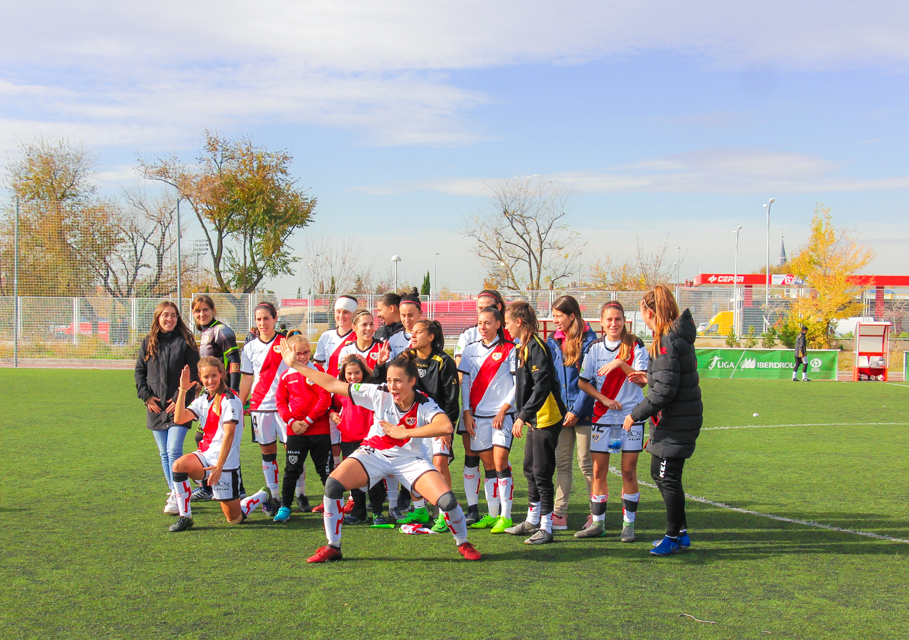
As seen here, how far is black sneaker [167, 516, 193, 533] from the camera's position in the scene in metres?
5.27

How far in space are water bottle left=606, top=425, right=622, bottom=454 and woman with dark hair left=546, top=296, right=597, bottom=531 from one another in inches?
9.0

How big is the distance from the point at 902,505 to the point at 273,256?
31988 millimetres

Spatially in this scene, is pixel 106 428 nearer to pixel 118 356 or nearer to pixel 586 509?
pixel 586 509

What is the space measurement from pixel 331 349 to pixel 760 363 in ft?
63.8

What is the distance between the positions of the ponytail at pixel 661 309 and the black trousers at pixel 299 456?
280 cm

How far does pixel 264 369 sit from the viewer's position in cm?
611

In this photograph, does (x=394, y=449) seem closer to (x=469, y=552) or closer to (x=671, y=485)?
(x=469, y=552)

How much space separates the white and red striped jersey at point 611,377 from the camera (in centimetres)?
523

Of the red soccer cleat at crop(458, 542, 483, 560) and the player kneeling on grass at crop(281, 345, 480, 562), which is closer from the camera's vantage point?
the player kneeling on grass at crop(281, 345, 480, 562)

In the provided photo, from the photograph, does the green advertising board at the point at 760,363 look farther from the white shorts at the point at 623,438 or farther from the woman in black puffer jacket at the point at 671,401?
the woman in black puffer jacket at the point at 671,401

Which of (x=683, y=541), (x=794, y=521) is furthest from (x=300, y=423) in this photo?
(x=794, y=521)

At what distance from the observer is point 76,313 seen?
2570cm

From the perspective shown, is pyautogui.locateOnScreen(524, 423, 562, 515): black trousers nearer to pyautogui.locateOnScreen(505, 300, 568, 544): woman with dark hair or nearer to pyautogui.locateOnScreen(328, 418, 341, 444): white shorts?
pyautogui.locateOnScreen(505, 300, 568, 544): woman with dark hair

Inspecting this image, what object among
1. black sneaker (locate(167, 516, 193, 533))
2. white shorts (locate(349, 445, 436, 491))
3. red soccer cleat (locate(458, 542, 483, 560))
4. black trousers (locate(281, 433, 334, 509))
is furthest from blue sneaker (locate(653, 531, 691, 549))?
black sneaker (locate(167, 516, 193, 533))
